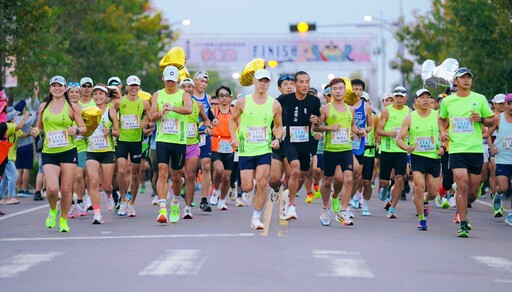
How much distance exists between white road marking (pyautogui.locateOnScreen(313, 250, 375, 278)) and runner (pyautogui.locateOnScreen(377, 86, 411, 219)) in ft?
21.0

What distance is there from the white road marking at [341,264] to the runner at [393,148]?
6.41 metres

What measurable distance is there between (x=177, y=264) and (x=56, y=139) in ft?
15.4

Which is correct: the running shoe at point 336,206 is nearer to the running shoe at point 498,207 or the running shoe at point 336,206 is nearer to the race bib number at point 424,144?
the race bib number at point 424,144

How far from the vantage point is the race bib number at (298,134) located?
60.1 feet

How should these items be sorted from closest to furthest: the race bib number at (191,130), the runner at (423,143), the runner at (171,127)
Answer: the runner at (171,127)
the runner at (423,143)
the race bib number at (191,130)

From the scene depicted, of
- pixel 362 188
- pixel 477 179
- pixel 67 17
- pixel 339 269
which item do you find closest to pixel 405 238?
pixel 477 179

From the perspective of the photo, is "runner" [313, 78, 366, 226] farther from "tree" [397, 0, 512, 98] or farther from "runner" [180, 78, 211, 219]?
"tree" [397, 0, 512, 98]

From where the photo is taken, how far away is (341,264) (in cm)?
1285

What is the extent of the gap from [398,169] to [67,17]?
25228mm

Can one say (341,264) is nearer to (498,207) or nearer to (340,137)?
(340,137)

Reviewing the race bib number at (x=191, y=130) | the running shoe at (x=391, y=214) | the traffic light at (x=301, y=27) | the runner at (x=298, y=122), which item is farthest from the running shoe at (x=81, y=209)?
the traffic light at (x=301, y=27)

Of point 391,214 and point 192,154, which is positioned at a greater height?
point 192,154

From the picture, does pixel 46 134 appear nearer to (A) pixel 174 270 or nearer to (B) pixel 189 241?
(B) pixel 189 241

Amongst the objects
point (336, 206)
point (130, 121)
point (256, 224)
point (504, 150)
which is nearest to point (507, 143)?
point (504, 150)
